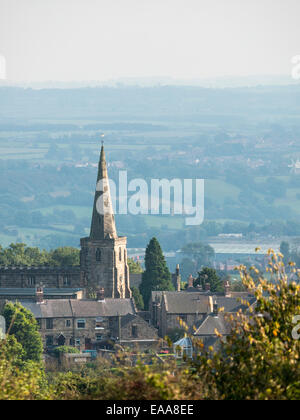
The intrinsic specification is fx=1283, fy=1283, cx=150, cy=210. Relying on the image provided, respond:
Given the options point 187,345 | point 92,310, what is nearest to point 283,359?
point 187,345

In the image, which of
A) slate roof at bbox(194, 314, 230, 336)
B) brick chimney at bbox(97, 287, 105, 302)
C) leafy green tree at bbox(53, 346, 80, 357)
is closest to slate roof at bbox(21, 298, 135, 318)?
brick chimney at bbox(97, 287, 105, 302)

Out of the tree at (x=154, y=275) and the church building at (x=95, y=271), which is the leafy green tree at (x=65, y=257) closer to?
the tree at (x=154, y=275)

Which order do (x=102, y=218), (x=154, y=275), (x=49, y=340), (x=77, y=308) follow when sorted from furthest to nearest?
(x=154, y=275), (x=102, y=218), (x=77, y=308), (x=49, y=340)

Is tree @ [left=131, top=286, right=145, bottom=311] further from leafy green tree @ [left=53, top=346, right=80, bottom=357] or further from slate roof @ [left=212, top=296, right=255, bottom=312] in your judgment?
leafy green tree @ [left=53, top=346, right=80, bottom=357]

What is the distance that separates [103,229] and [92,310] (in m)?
15.0

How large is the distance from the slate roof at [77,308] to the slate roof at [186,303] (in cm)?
318

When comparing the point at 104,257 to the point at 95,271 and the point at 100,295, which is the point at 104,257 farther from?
the point at 100,295

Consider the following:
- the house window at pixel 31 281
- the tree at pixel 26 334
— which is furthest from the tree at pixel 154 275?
the tree at pixel 26 334

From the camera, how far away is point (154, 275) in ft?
374

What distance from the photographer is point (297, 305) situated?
38.1 m

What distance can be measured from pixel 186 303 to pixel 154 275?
52.3 ft

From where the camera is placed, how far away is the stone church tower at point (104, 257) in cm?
11062

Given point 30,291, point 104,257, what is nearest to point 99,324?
point 30,291

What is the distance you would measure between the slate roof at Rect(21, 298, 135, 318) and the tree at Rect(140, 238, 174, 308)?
500 inches
